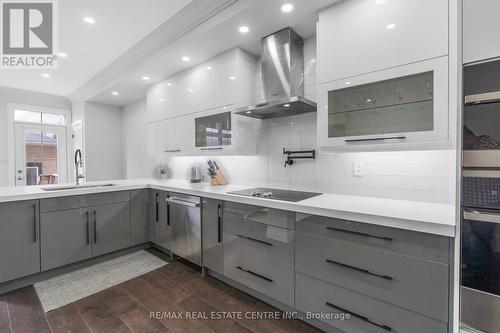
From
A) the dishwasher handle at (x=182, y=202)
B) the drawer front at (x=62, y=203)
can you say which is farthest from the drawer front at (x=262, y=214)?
the drawer front at (x=62, y=203)

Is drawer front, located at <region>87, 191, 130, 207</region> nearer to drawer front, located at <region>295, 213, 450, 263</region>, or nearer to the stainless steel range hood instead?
the stainless steel range hood

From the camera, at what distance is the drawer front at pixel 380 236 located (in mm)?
1148

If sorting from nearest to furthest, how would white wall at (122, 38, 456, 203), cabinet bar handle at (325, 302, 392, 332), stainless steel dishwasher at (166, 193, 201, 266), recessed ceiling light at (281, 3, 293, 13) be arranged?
cabinet bar handle at (325, 302, 392, 332) → white wall at (122, 38, 456, 203) → recessed ceiling light at (281, 3, 293, 13) → stainless steel dishwasher at (166, 193, 201, 266)

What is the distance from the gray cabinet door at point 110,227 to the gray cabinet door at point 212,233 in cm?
120

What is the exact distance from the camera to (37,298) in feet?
6.57

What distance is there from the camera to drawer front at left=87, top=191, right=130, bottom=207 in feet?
8.43

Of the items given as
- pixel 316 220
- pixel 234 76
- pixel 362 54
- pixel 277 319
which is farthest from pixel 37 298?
pixel 362 54

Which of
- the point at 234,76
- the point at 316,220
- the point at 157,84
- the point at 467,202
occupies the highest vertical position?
the point at 157,84

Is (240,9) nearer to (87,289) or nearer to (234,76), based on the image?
(234,76)

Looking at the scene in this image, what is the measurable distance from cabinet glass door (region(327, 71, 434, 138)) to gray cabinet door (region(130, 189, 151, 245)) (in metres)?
2.47

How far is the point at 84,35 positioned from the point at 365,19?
9.59 ft

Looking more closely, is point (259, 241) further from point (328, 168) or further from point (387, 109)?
point (387, 109)

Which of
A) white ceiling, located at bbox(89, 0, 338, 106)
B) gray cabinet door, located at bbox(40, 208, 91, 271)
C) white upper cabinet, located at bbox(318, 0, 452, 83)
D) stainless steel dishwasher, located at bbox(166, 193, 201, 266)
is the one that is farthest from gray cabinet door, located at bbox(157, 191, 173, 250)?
white upper cabinet, located at bbox(318, 0, 452, 83)

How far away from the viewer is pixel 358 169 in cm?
191
